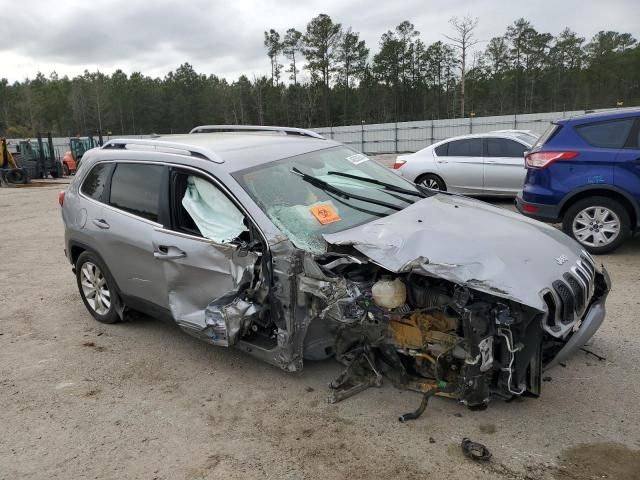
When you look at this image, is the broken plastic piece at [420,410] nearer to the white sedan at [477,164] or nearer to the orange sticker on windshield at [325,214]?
the orange sticker on windshield at [325,214]

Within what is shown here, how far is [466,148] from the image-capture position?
1038 cm

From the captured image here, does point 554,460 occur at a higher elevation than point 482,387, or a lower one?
lower

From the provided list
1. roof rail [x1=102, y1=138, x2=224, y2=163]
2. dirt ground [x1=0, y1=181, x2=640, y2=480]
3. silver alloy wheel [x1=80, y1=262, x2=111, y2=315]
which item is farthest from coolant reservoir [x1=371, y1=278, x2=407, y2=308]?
silver alloy wheel [x1=80, y1=262, x2=111, y2=315]

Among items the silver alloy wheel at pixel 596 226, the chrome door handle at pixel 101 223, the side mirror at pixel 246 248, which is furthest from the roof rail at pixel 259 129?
the silver alloy wheel at pixel 596 226

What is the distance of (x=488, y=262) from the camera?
9.64 ft

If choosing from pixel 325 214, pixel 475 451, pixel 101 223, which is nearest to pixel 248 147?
pixel 325 214

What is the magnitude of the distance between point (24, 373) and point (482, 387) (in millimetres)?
3489

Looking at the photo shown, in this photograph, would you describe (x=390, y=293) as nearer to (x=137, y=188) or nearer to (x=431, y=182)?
(x=137, y=188)

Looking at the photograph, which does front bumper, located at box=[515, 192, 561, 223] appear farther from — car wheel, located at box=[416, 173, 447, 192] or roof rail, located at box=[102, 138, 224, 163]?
roof rail, located at box=[102, 138, 224, 163]

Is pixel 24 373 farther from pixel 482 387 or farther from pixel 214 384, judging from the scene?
pixel 482 387

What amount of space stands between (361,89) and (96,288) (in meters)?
64.3

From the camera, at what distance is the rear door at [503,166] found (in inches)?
385

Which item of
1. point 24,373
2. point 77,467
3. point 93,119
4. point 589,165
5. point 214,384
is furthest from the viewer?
point 93,119

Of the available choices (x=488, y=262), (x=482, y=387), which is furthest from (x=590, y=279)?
(x=482, y=387)
